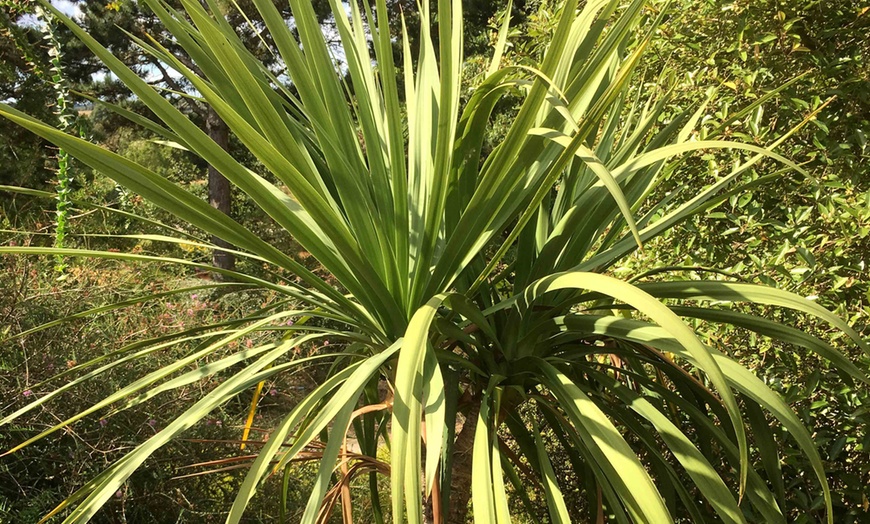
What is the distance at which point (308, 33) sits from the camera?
110 centimetres

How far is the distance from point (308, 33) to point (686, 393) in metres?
1.03

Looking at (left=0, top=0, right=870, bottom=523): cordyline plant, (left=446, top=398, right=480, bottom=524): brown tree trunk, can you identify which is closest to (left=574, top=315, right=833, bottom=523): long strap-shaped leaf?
(left=0, top=0, right=870, bottom=523): cordyline plant

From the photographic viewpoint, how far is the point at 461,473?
1.30 m

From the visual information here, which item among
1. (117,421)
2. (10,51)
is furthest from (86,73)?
(117,421)

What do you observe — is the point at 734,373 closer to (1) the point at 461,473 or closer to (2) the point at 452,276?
(2) the point at 452,276

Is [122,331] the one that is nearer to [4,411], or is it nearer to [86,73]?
[4,411]

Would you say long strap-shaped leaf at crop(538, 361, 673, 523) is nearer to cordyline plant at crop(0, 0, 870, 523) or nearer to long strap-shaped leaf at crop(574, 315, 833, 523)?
cordyline plant at crop(0, 0, 870, 523)

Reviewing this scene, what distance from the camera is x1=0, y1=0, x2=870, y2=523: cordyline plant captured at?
0.86 metres

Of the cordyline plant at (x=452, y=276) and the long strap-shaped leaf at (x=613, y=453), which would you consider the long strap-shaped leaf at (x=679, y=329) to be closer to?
the cordyline plant at (x=452, y=276)

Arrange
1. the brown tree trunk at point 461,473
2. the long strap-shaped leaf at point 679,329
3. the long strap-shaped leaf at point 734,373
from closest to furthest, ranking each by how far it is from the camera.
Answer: the long strap-shaped leaf at point 679,329, the long strap-shaped leaf at point 734,373, the brown tree trunk at point 461,473

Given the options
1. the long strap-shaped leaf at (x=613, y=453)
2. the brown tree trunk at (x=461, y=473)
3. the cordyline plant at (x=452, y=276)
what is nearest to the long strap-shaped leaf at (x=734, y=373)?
the cordyline plant at (x=452, y=276)

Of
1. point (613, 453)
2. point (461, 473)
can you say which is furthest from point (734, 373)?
point (461, 473)

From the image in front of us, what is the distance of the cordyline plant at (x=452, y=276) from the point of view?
86 cm

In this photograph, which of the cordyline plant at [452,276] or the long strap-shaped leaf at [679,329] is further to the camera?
the cordyline plant at [452,276]
